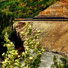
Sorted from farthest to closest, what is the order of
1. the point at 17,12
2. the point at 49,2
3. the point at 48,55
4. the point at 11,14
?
1. the point at 11,14
2. the point at 17,12
3. the point at 49,2
4. the point at 48,55

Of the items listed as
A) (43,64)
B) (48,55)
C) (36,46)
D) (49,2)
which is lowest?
(43,64)

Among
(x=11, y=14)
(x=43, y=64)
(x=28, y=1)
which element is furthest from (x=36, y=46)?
(x=11, y=14)

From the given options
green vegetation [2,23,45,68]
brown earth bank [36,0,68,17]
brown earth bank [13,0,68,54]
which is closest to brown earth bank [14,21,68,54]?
brown earth bank [13,0,68,54]

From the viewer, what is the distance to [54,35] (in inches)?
328

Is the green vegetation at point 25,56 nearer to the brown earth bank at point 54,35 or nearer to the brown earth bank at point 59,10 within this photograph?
the brown earth bank at point 54,35

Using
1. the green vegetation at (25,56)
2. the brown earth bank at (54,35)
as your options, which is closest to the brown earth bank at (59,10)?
the brown earth bank at (54,35)

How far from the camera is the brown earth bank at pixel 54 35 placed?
26.5 ft

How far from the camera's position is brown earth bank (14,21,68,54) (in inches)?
318

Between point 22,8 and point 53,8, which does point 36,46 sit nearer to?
point 53,8

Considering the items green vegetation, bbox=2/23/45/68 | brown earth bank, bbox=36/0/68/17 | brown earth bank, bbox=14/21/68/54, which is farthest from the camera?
brown earth bank, bbox=36/0/68/17

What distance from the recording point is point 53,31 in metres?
8.45

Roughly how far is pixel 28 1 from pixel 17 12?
181 centimetres

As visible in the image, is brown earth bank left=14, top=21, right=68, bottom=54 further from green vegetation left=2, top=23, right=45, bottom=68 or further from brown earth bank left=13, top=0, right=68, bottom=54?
green vegetation left=2, top=23, right=45, bottom=68

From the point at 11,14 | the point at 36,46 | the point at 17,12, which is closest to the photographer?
the point at 36,46
